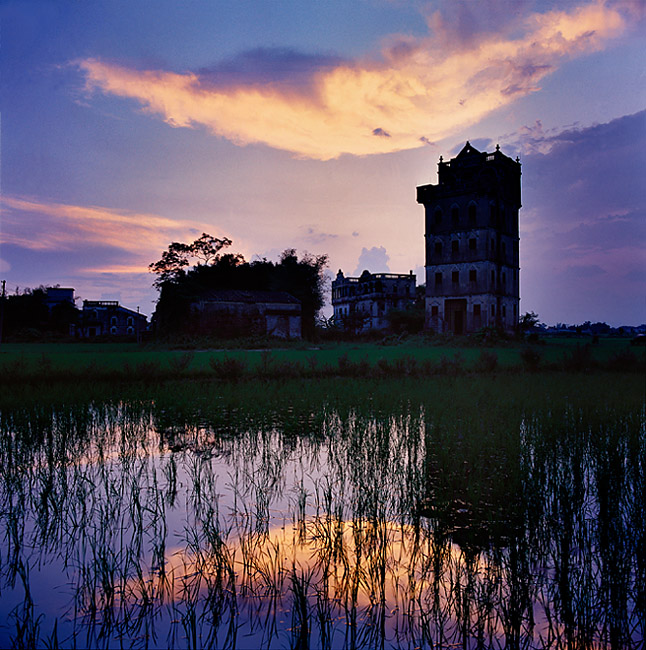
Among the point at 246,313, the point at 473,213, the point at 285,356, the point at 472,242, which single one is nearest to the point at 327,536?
the point at 285,356

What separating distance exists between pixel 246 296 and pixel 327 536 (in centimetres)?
4498

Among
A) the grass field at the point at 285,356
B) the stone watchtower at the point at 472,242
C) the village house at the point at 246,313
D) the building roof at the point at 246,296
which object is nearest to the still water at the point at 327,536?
the grass field at the point at 285,356

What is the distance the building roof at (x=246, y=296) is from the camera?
4665 centimetres

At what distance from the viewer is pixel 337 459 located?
731 centimetres

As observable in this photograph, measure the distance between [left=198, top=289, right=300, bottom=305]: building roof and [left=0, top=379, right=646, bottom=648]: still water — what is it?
3799 cm

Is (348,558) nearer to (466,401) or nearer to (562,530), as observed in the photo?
(562,530)

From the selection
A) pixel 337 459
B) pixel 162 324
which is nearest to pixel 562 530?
pixel 337 459

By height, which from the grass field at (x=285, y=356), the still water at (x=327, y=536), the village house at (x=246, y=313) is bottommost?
the still water at (x=327, y=536)

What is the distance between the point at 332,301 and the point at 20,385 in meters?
75.5

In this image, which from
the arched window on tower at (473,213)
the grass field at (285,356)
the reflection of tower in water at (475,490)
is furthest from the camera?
the arched window on tower at (473,213)

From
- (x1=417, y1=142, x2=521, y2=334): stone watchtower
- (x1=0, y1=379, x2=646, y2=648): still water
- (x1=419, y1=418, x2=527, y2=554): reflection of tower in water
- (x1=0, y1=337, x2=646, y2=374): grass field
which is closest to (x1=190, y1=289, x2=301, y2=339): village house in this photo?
(x1=0, y1=337, x2=646, y2=374): grass field

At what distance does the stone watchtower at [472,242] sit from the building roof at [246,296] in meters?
14.0

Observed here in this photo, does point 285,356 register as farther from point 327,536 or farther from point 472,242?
point 472,242

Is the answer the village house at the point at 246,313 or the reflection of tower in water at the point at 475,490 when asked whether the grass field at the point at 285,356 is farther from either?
the reflection of tower in water at the point at 475,490
